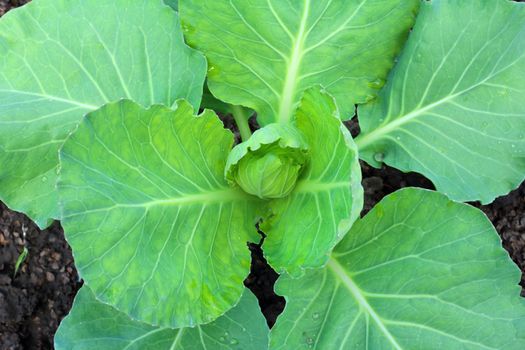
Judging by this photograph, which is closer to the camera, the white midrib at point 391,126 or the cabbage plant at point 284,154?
the cabbage plant at point 284,154

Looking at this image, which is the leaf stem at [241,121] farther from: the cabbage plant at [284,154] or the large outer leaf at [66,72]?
the large outer leaf at [66,72]

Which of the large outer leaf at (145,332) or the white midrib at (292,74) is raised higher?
the white midrib at (292,74)

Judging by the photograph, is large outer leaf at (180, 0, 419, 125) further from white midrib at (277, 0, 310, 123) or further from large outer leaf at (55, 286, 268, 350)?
large outer leaf at (55, 286, 268, 350)

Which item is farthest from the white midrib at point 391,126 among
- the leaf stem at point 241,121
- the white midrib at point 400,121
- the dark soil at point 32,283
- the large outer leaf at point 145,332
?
the dark soil at point 32,283

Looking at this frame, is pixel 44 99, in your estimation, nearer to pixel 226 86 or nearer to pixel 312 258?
pixel 226 86

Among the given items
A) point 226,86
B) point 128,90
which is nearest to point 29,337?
point 128,90

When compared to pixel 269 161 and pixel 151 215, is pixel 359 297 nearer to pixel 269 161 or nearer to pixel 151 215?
pixel 269 161
